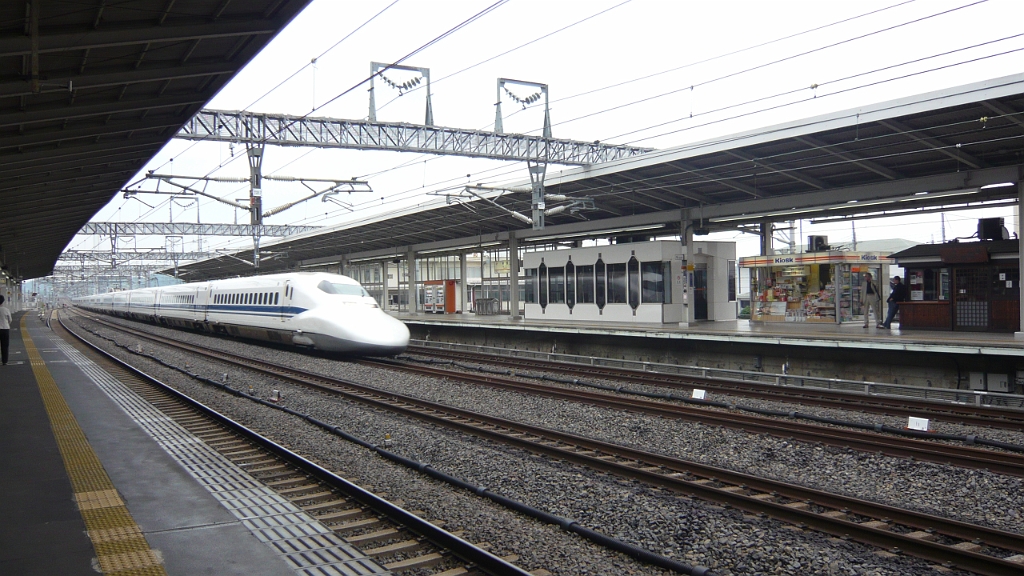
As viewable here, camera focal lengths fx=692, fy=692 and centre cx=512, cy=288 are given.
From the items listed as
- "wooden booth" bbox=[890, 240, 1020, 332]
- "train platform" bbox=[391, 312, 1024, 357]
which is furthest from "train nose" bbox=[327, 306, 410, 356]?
"wooden booth" bbox=[890, 240, 1020, 332]

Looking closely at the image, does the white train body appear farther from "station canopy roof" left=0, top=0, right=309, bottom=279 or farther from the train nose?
"station canopy roof" left=0, top=0, right=309, bottom=279

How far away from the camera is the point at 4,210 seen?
69.4 ft

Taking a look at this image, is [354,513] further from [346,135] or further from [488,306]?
[488,306]

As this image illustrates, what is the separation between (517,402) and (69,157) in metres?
10.4

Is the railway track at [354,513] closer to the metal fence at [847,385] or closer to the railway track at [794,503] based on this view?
the railway track at [794,503]

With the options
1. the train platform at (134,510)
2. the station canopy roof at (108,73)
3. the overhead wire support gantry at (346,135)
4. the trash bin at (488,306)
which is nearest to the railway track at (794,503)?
the train platform at (134,510)

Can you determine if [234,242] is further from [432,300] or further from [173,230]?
[432,300]

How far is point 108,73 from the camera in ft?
30.6

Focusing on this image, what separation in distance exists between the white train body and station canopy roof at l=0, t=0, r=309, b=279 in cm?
612

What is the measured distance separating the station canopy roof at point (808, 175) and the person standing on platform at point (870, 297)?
7.15 feet

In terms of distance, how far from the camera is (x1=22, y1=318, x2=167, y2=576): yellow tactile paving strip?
4617mm

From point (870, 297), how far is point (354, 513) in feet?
56.8

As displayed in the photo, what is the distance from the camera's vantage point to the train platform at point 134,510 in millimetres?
4723

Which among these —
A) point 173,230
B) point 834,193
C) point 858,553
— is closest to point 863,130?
point 834,193
